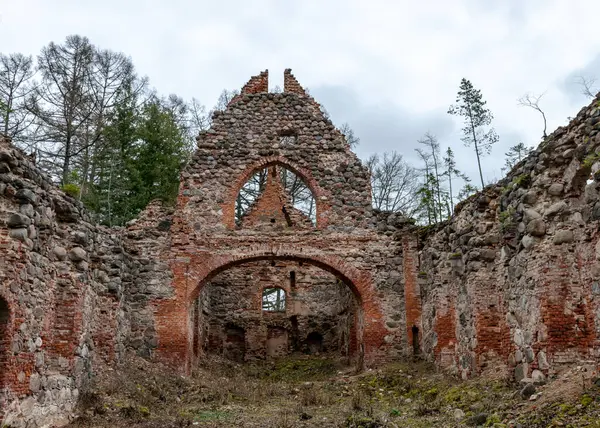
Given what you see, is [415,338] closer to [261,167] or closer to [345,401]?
[345,401]

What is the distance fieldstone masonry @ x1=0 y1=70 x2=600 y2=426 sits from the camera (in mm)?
8047

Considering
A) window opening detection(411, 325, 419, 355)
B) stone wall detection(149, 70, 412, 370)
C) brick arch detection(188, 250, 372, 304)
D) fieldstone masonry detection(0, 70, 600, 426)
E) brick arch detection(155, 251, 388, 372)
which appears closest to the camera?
fieldstone masonry detection(0, 70, 600, 426)

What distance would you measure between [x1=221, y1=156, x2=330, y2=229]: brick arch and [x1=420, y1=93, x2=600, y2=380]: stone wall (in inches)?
193

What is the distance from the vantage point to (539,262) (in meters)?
8.37

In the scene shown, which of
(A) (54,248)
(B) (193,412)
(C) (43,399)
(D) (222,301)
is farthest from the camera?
(D) (222,301)

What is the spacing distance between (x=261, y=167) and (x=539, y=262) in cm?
906

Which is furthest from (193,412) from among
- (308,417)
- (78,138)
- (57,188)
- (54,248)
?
(78,138)

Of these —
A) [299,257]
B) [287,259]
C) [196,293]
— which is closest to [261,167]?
[287,259]

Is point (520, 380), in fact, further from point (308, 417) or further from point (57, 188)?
point (57, 188)

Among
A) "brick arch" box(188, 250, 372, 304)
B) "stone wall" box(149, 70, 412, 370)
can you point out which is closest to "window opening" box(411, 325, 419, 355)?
"stone wall" box(149, 70, 412, 370)

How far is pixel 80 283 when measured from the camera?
33.2 ft

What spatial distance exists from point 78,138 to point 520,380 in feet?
64.7

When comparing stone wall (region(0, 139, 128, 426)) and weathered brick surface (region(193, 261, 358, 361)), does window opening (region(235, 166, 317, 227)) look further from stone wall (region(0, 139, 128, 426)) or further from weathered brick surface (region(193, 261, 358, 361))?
stone wall (region(0, 139, 128, 426))

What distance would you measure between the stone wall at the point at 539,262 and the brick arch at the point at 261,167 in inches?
193
